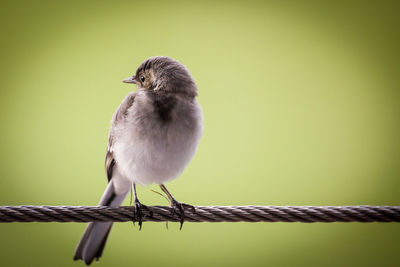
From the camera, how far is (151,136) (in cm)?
253

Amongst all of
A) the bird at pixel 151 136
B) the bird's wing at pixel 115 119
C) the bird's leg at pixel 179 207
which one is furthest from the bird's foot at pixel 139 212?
the bird's wing at pixel 115 119

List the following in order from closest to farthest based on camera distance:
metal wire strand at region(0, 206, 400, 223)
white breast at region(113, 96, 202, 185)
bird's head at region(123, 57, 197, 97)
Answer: metal wire strand at region(0, 206, 400, 223) → white breast at region(113, 96, 202, 185) → bird's head at region(123, 57, 197, 97)

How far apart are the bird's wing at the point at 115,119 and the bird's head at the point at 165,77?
0.18 meters

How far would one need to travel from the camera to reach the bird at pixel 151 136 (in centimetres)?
254

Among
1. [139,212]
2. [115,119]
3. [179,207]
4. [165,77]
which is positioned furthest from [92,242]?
[165,77]

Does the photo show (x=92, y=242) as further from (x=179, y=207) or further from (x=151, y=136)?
(x=151, y=136)

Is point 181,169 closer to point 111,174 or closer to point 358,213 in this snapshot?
point 111,174

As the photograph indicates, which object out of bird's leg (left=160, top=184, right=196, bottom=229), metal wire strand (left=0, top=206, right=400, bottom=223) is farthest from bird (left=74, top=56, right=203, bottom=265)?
A: metal wire strand (left=0, top=206, right=400, bottom=223)

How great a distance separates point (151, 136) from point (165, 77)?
0.49 meters

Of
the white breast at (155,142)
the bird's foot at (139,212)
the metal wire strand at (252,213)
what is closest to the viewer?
the metal wire strand at (252,213)

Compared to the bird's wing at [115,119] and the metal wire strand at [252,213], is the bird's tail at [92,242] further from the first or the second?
the metal wire strand at [252,213]

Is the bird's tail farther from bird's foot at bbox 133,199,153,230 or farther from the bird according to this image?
bird's foot at bbox 133,199,153,230

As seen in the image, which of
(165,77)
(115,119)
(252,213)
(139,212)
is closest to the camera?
(252,213)

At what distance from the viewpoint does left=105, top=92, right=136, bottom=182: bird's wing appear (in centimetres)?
278
